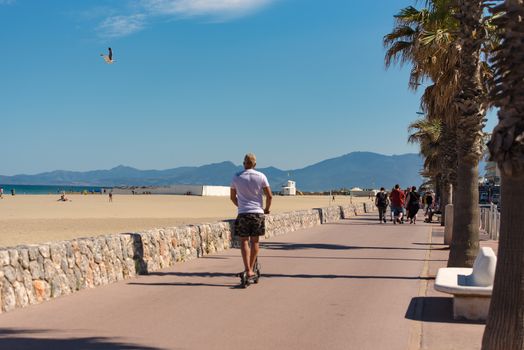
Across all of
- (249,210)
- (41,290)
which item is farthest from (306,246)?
(41,290)

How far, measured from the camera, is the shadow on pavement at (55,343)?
17.8ft

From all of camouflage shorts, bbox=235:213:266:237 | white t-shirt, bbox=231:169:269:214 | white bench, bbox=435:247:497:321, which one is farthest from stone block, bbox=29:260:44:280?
white bench, bbox=435:247:497:321

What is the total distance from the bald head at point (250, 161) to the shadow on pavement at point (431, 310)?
113 inches

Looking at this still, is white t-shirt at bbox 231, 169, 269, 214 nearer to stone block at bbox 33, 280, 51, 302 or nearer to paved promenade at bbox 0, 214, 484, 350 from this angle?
paved promenade at bbox 0, 214, 484, 350

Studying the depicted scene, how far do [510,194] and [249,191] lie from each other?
510 centimetres

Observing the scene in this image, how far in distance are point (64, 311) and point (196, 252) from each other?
5.65 m

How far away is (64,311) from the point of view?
6.99 m

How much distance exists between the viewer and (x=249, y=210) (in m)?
8.96

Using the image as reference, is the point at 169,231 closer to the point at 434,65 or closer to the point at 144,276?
the point at 144,276

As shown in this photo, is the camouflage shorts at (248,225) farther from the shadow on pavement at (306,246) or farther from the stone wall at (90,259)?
the shadow on pavement at (306,246)

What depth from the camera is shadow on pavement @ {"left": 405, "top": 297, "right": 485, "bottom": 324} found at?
6730mm

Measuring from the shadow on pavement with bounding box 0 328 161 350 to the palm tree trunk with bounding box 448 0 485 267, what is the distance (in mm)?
6856

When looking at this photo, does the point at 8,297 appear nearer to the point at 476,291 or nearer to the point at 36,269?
the point at 36,269

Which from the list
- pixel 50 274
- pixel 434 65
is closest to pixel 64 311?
pixel 50 274
